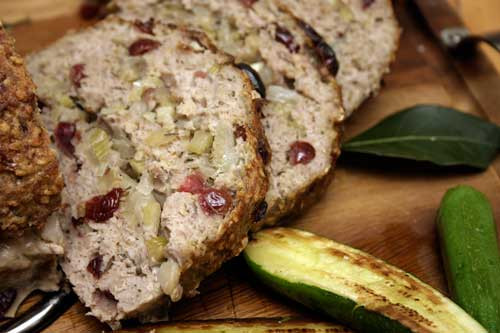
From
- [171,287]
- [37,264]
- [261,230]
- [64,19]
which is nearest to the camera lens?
[171,287]

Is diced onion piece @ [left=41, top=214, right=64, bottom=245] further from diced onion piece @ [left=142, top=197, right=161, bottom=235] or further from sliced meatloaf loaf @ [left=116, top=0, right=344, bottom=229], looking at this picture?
sliced meatloaf loaf @ [left=116, top=0, right=344, bottom=229]

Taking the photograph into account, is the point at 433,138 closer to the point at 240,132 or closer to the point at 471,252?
the point at 471,252

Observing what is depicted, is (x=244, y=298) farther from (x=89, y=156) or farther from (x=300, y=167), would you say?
(x=89, y=156)

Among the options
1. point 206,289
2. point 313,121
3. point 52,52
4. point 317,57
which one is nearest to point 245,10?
point 317,57

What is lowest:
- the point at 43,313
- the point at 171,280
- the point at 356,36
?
the point at 43,313

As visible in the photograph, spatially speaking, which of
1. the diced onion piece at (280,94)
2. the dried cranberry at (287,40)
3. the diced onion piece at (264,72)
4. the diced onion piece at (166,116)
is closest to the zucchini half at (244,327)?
the diced onion piece at (166,116)

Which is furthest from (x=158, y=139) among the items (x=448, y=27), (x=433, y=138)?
(x=448, y=27)

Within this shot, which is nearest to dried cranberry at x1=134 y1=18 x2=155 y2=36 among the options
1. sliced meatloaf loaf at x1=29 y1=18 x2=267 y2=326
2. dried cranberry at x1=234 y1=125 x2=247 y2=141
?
sliced meatloaf loaf at x1=29 y1=18 x2=267 y2=326
